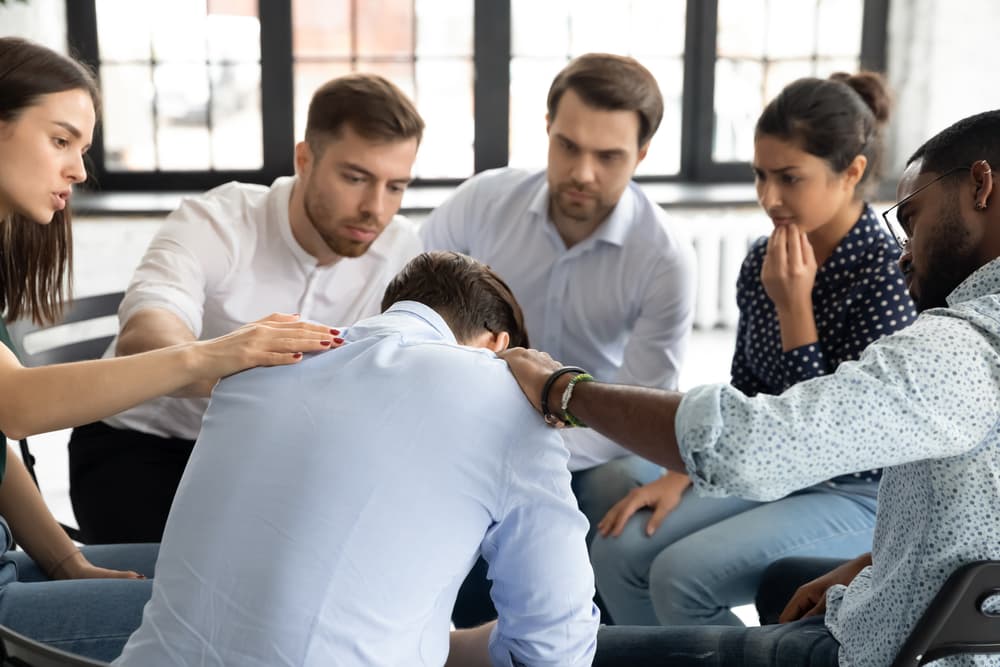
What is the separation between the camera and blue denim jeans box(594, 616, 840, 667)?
1.45 m

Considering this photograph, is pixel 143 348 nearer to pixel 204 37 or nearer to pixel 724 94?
pixel 204 37

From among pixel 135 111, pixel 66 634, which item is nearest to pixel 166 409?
pixel 66 634

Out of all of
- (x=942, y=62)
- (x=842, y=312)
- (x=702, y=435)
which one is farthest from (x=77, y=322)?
(x=942, y=62)

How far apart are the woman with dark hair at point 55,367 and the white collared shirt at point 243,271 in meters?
0.31

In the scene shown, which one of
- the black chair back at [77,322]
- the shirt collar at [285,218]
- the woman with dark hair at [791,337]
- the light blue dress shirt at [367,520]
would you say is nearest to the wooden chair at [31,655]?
the light blue dress shirt at [367,520]

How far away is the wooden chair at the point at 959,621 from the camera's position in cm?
122

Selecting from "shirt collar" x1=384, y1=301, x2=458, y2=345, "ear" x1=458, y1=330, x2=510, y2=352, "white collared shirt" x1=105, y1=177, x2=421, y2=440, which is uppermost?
"shirt collar" x1=384, y1=301, x2=458, y2=345

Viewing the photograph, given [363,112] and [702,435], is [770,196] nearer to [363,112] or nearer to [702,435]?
[363,112]

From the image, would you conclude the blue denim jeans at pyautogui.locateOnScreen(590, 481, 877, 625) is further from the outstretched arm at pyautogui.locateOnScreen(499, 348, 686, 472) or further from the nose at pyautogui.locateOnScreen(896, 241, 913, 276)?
the outstretched arm at pyautogui.locateOnScreen(499, 348, 686, 472)

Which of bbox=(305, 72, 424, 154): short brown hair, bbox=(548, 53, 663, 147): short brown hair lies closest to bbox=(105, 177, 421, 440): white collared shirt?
bbox=(305, 72, 424, 154): short brown hair

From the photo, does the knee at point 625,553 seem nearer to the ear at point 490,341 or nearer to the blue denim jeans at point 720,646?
the blue denim jeans at point 720,646

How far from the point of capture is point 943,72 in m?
5.52

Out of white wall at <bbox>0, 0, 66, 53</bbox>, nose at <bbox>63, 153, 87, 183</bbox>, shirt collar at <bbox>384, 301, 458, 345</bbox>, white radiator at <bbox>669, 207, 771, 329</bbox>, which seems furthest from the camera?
white radiator at <bbox>669, 207, 771, 329</bbox>

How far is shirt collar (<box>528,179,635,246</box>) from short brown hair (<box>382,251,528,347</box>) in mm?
1084
